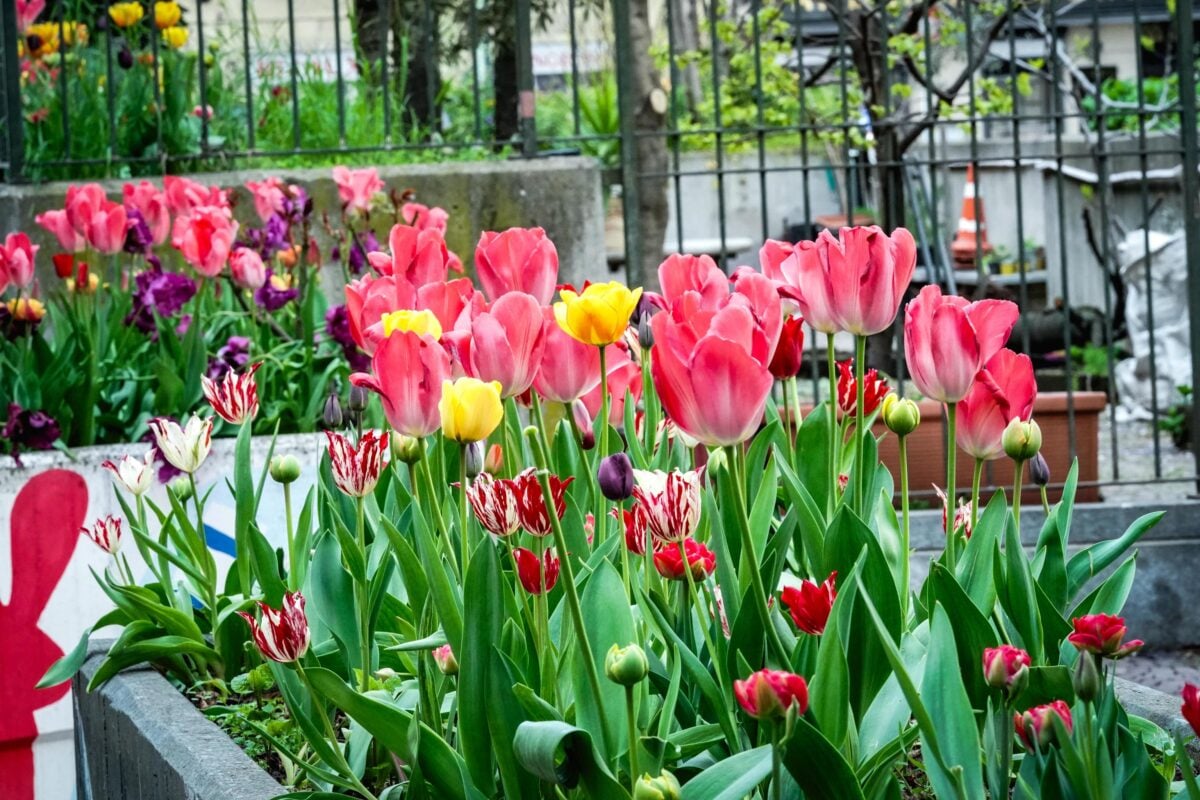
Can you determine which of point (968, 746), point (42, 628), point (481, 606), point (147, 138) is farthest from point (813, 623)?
point (147, 138)

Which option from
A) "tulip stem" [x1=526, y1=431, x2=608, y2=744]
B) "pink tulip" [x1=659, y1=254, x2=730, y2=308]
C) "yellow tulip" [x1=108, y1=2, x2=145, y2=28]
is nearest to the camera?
"tulip stem" [x1=526, y1=431, x2=608, y2=744]

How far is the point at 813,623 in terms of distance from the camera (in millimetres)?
1439

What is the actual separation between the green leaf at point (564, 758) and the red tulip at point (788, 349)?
574 mm

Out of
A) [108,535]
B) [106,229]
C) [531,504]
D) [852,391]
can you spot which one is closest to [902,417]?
[852,391]

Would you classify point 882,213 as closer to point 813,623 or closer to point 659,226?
point 659,226

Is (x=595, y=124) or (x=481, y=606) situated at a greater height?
(x=595, y=124)

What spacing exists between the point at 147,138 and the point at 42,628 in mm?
3126

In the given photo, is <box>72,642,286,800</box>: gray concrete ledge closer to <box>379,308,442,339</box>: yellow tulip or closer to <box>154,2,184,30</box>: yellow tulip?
<box>379,308,442,339</box>: yellow tulip

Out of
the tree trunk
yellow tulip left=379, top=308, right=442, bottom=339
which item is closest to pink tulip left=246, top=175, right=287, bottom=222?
the tree trunk

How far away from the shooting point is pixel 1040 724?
1.29 meters

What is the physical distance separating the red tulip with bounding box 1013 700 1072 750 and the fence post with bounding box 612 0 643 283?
4400 millimetres

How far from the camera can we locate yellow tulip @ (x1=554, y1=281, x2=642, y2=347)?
1.52 meters

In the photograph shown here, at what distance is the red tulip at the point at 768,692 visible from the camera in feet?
3.75

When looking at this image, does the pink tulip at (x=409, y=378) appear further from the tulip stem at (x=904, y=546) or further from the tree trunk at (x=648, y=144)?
the tree trunk at (x=648, y=144)
